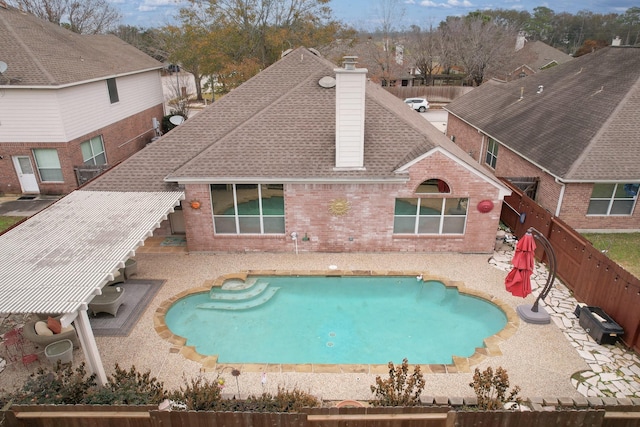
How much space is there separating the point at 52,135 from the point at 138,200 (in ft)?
32.6

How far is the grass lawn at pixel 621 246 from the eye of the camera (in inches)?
590

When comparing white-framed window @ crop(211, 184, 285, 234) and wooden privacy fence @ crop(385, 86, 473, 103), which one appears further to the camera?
wooden privacy fence @ crop(385, 86, 473, 103)

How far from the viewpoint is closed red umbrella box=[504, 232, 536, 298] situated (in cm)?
1095

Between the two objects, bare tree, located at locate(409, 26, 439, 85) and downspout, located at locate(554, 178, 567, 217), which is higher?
bare tree, located at locate(409, 26, 439, 85)

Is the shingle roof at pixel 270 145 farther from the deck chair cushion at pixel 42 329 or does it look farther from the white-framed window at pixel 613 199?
the white-framed window at pixel 613 199

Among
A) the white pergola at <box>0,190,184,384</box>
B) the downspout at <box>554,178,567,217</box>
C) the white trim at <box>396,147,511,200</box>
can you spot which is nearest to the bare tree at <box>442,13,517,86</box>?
the downspout at <box>554,178,567,217</box>

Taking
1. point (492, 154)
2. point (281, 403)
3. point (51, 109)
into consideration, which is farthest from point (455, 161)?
point (51, 109)

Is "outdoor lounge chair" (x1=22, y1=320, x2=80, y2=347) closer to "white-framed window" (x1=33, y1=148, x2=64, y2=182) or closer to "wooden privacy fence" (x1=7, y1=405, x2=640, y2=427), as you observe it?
"wooden privacy fence" (x1=7, y1=405, x2=640, y2=427)

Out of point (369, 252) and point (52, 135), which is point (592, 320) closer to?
point (369, 252)

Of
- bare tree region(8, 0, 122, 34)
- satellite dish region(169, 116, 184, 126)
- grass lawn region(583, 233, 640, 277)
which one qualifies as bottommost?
grass lawn region(583, 233, 640, 277)

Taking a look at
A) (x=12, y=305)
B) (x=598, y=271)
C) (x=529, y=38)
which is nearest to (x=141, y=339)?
(x=12, y=305)

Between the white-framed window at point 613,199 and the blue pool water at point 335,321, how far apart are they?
8063 millimetres

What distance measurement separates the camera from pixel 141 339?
37.0ft

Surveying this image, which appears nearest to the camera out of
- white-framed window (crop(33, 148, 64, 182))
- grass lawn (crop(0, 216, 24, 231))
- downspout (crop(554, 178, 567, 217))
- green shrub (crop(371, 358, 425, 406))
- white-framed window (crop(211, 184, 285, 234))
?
green shrub (crop(371, 358, 425, 406))
